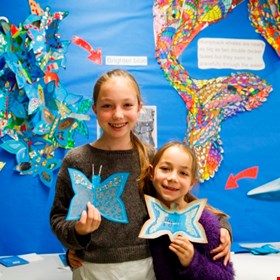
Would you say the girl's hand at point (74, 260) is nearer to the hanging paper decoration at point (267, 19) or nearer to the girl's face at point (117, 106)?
the girl's face at point (117, 106)

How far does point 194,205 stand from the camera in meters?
1.20

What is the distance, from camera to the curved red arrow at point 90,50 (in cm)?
203

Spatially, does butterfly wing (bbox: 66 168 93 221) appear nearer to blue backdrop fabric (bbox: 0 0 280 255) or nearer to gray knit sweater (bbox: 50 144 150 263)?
gray knit sweater (bbox: 50 144 150 263)

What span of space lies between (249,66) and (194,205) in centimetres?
136

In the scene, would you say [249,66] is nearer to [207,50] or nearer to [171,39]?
[207,50]

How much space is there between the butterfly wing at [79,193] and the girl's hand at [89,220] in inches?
0.9

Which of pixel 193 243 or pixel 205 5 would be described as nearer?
pixel 193 243

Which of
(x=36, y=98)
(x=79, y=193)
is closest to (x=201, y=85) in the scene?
(x=36, y=98)

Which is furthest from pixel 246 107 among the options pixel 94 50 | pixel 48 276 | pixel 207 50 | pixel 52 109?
pixel 48 276

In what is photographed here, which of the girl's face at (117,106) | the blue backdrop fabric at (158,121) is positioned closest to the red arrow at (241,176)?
the blue backdrop fabric at (158,121)

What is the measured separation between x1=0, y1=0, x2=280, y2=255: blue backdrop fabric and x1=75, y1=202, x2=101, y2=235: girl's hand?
988 mm

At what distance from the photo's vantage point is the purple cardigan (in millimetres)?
1119

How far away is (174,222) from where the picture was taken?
3.87 feet

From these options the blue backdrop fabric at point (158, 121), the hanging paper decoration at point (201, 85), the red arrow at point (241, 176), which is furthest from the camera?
Result: the red arrow at point (241, 176)
